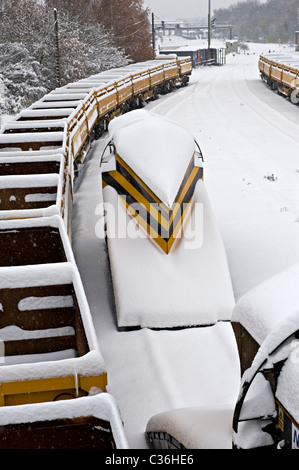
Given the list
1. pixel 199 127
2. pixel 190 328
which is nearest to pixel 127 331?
pixel 190 328

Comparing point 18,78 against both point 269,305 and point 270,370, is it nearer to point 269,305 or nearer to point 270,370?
point 269,305

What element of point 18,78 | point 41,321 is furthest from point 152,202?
point 18,78

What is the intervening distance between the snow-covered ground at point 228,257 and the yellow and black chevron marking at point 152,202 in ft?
3.53

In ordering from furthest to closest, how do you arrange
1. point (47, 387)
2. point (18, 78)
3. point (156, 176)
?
point (18, 78) → point (156, 176) → point (47, 387)

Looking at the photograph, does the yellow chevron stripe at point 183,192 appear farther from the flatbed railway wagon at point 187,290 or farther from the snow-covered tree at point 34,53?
the snow-covered tree at point 34,53

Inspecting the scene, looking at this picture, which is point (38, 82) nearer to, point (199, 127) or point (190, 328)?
point (199, 127)

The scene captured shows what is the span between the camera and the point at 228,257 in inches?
342

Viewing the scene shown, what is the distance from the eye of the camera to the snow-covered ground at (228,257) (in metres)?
5.75

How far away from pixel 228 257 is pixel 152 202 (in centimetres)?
169

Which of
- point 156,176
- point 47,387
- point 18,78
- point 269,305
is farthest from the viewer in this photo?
point 18,78

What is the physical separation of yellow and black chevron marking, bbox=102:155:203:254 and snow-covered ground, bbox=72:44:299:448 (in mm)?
1075

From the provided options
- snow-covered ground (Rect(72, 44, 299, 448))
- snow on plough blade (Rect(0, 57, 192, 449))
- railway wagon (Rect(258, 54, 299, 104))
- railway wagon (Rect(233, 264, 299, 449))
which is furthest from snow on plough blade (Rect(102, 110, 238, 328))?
railway wagon (Rect(258, 54, 299, 104))

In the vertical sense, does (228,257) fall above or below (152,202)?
below

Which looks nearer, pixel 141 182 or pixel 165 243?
pixel 165 243
